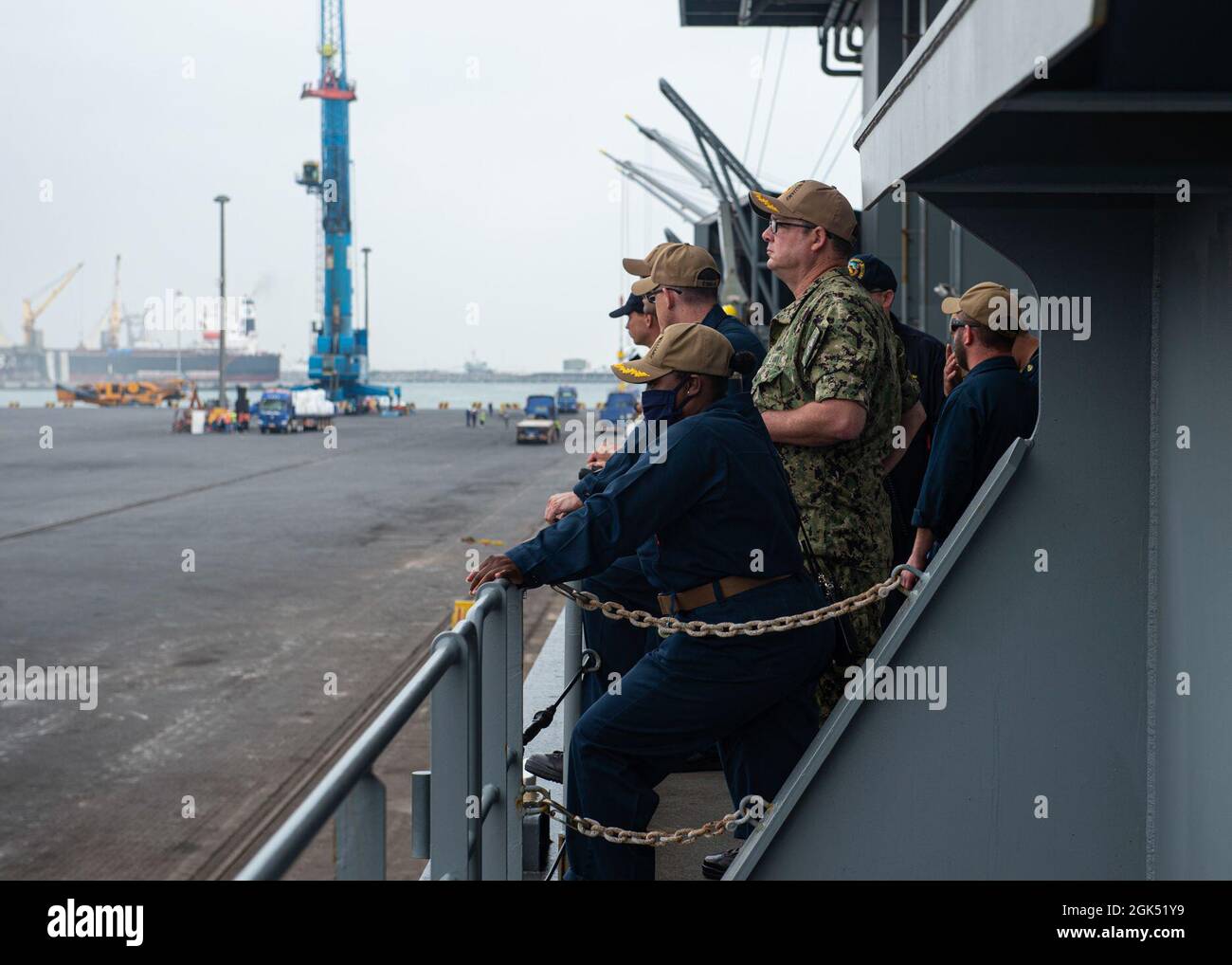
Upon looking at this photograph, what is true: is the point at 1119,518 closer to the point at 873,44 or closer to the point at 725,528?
the point at 725,528

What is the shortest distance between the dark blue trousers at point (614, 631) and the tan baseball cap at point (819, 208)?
4.19 feet

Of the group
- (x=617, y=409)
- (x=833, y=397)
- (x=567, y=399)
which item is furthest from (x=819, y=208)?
(x=567, y=399)

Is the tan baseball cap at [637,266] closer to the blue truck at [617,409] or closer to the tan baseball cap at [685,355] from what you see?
the tan baseball cap at [685,355]

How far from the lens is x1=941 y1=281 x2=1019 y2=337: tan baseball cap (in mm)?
4207

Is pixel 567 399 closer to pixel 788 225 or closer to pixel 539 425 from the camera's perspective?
pixel 539 425

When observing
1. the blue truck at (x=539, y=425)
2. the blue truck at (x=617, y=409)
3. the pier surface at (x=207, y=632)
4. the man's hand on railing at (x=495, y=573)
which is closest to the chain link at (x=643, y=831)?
the man's hand on railing at (x=495, y=573)

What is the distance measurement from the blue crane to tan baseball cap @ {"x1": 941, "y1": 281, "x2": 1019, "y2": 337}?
73.6 meters

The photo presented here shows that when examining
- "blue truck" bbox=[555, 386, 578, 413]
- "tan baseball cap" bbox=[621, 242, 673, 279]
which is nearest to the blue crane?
"blue truck" bbox=[555, 386, 578, 413]

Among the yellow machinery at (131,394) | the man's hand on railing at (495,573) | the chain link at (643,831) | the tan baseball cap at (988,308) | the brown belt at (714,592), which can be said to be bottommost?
the chain link at (643,831)

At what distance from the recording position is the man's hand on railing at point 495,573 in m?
3.21

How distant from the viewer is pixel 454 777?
107 inches

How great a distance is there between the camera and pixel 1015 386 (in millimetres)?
4129

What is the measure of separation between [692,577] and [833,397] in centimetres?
67
